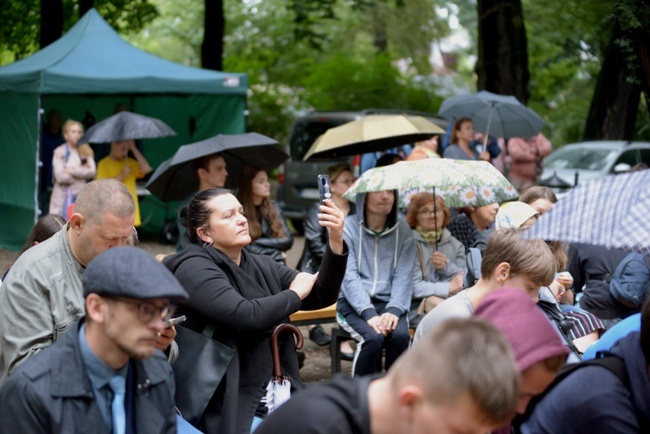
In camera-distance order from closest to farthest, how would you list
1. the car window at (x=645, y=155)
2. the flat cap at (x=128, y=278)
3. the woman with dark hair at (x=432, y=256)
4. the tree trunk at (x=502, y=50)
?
1. the flat cap at (x=128, y=278)
2. the woman with dark hair at (x=432, y=256)
3. the car window at (x=645, y=155)
4. the tree trunk at (x=502, y=50)

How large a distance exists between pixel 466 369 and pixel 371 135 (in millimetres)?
6340

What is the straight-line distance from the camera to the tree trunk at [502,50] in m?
16.4

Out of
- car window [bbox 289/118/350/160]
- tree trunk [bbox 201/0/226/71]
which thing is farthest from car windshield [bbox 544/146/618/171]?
tree trunk [bbox 201/0/226/71]

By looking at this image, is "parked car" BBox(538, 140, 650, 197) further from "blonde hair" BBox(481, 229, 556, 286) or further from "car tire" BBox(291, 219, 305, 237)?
"blonde hair" BBox(481, 229, 556, 286)

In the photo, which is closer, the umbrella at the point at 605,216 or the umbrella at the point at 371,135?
the umbrella at the point at 605,216

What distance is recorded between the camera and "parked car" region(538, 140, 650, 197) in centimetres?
1565

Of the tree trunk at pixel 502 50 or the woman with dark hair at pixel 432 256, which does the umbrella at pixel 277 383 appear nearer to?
the woman with dark hair at pixel 432 256

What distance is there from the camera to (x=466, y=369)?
2592 mm

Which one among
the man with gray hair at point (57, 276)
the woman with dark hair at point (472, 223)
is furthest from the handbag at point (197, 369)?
the woman with dark hair at point (472, 223)

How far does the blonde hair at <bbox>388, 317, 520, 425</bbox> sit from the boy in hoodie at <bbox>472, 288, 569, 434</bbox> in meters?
0.43

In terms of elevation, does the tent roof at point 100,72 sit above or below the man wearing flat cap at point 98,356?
below

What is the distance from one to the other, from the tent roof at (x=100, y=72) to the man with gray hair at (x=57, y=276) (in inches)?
356

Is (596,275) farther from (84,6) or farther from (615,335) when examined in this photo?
(84,6)

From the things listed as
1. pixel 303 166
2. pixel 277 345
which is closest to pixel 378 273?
pixel 277 345
